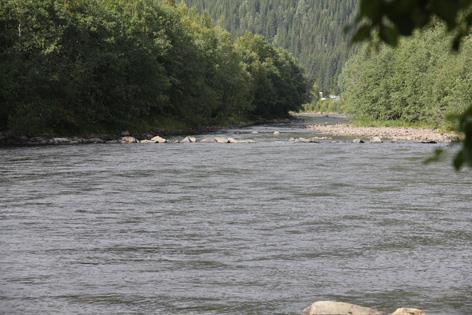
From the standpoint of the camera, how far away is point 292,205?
28703 millimetres

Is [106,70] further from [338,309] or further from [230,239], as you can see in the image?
[338,309]

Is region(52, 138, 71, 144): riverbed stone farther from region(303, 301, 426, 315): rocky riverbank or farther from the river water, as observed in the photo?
region(303, 301, 426, 315): rocky riverbank

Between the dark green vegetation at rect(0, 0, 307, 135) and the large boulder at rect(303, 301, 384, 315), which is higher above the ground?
the dark green vegetation at rect(0, 0, 307, 135)

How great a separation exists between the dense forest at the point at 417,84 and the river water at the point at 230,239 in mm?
45253

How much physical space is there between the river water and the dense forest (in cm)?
4525

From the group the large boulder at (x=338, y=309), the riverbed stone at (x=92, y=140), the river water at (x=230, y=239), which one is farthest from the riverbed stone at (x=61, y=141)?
the large boulder at (x=338, y=309)

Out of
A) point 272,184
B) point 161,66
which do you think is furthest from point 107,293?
point 161,66

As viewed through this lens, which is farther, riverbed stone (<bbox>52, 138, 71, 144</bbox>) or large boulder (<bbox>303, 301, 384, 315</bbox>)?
riverbed stone (<bbox>52, 138, 71, 144</bbox>)

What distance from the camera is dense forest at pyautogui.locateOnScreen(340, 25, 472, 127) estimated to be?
8356 centimetres

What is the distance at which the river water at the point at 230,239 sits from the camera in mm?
15867

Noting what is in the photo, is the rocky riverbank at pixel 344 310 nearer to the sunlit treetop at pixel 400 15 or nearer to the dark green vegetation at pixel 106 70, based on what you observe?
the sunlit treetop at pixel 400 15

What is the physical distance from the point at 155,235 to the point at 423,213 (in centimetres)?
967

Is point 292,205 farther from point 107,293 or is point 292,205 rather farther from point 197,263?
point 107,293

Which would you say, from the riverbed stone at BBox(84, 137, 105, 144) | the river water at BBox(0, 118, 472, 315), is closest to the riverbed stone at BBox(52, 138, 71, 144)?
the riverbed stone at BBox(84, 137, 105, 144)
